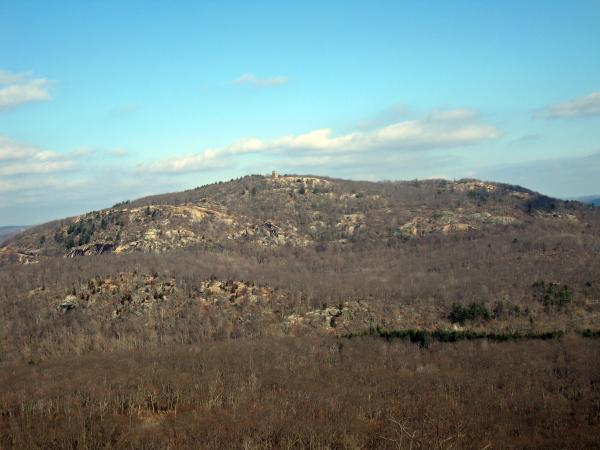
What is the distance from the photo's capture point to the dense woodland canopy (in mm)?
25250

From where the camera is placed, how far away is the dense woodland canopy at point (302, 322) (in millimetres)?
25250

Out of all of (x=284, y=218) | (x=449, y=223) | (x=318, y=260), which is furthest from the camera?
(x=284, y=218)

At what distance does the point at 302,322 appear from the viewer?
64.3 m

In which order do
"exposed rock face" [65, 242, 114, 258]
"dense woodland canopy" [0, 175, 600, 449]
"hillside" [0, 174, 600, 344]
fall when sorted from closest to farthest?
"dense woodland canopy" [0, 175, 600, 449]
"hillside" [0, 174, 600, 344]
"exposed rock face" [65, 242, 114, 258]

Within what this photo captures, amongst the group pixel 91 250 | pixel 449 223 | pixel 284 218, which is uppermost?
pixel 284 218

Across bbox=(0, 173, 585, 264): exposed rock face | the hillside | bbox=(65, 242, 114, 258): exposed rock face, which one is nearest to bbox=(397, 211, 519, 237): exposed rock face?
bbox=(0, 173, 585, 264): exposed rock face

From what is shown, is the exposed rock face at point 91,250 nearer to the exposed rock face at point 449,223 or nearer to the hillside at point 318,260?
the hillside at point 318,260

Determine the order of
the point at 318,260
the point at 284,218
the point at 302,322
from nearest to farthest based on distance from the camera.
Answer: the point at 302,322
the point at 318,260
the point at 284,218

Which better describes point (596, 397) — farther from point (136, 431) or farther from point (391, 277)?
point (391, 277)

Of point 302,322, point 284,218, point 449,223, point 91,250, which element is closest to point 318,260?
point 284,218

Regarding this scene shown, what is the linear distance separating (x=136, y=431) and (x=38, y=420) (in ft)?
24.2

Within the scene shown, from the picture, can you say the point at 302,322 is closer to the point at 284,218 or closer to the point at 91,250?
the point at 91,250

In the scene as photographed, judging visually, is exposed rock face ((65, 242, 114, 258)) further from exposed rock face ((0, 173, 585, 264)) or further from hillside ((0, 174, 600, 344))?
hillside ((0, 174, 600, 344))

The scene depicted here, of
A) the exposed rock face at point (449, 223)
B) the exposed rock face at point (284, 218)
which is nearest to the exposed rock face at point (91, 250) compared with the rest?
the exposed rock face at point (284, 218)
